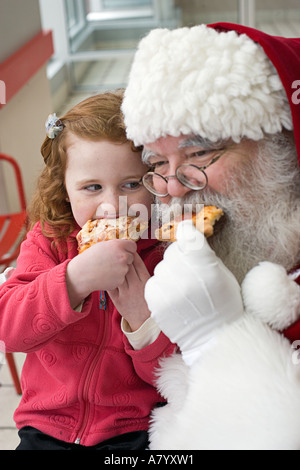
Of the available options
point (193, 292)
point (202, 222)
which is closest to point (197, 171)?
point (202, 222)

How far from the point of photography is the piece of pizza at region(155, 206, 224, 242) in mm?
911

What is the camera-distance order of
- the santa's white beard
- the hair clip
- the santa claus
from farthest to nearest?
the hair clip → the santa's white beard → the santa claus

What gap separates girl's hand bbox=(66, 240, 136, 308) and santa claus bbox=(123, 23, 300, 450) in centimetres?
12

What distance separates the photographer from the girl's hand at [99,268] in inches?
38.8

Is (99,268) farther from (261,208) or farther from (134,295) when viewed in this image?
(261,208)

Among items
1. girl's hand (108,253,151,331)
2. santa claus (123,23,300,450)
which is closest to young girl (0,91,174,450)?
girl's hand (108,253,151,331)

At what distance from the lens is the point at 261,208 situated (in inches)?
37.6

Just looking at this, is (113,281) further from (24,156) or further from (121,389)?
(24,156)

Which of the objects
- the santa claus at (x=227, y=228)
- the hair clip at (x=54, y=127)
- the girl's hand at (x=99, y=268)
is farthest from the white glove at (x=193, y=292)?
the hair clip at (x=54, y=127)

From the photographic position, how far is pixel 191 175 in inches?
37.1

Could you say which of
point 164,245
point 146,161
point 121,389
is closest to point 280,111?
point 146,161

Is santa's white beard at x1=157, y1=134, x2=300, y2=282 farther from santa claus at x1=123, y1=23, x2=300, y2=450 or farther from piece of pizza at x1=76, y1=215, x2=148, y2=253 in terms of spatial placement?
piece of pizza at x1=76, y1=215, x2=148, y2=253

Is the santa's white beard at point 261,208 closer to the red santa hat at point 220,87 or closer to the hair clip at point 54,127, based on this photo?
the red santa hat at point 220,87

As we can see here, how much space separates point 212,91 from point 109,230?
336 millimetres
